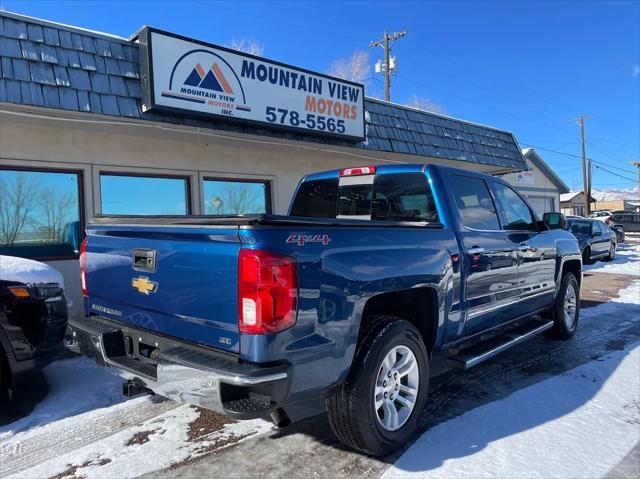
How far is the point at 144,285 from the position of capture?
3.04 metres

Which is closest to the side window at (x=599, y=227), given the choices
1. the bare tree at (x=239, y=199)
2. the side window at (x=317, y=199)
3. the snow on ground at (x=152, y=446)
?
the bare tree at (x=239, y=199)

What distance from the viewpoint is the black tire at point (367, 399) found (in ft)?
9.58

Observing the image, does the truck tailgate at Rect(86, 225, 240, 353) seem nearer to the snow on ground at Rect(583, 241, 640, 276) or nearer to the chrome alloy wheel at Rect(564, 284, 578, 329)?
the chrome alloy wheel at Rect(564, 284, 578, 329)

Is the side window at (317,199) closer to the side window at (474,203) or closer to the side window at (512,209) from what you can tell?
the side window at (474,203)

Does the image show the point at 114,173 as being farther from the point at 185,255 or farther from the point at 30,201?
the point at 185,255

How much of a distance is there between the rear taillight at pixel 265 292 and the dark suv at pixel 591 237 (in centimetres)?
1459

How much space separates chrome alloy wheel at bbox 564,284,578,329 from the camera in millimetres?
5945

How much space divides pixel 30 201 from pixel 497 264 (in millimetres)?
6135

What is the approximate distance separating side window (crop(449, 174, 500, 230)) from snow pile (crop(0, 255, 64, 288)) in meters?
3.60

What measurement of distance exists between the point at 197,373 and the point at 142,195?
19.3ft

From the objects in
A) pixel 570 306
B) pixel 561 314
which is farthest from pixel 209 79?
pixel 570 306

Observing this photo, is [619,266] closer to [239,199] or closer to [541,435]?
[239,199]

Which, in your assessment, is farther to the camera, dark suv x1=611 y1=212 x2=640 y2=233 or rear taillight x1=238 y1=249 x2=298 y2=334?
dark suv x1=611 y1=212 x2=640 y2=233

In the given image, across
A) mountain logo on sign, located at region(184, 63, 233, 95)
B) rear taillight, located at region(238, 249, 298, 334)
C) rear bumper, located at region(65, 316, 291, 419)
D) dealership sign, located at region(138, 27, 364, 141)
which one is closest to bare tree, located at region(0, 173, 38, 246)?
dealership sign, located at region(138, 27, 364, 141)
